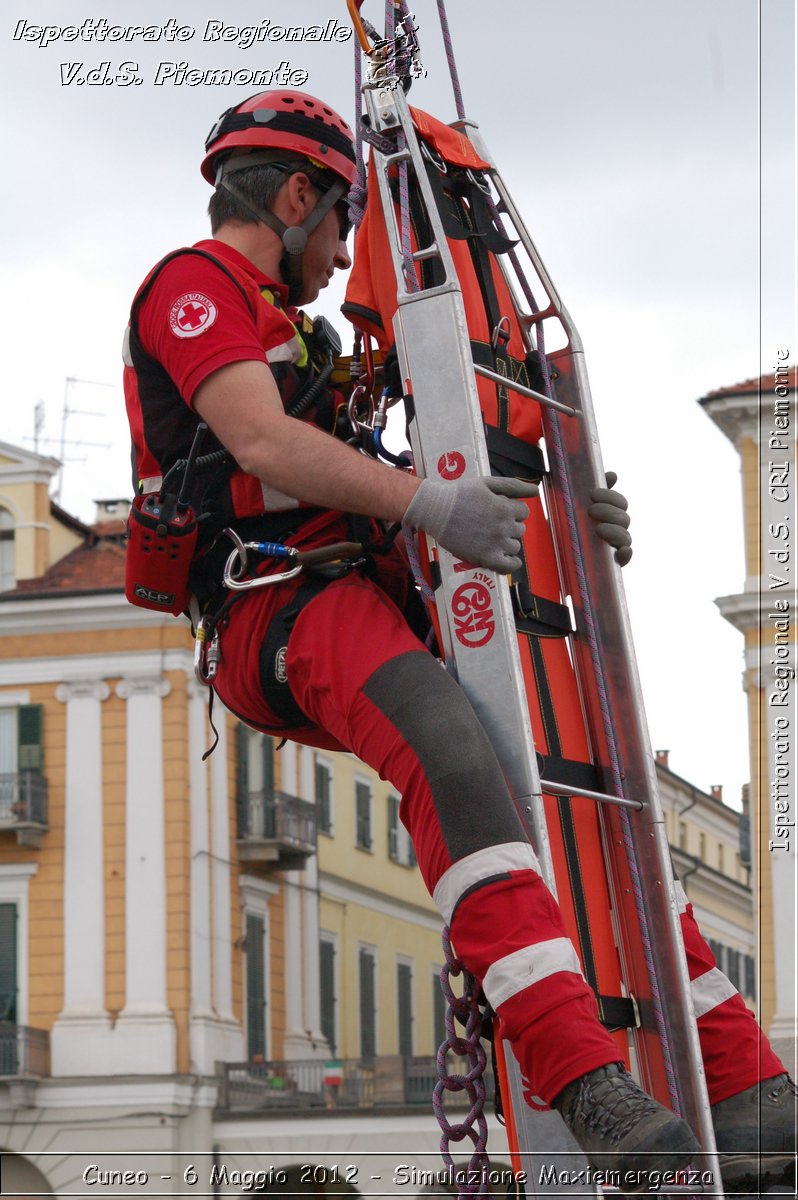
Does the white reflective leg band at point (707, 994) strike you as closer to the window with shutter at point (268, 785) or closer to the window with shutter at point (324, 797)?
the window with shutter at point (268, 785)

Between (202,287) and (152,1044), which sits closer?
(202,287)

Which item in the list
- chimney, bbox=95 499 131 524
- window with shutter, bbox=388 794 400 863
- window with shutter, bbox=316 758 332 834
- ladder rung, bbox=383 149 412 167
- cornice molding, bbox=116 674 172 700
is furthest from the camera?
window with shutter, bbox=388 794 400 863

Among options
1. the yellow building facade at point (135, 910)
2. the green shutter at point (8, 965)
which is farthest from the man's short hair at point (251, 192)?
the green shutter at point (8, 965)

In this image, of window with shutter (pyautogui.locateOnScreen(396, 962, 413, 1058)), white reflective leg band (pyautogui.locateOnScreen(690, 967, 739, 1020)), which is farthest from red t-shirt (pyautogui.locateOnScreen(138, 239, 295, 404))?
window with shutter (pyautogui.locateOnScreen(396, 962, 413, 1058))

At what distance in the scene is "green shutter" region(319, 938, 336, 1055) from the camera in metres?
37.7

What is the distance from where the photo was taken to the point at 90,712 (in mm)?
33281

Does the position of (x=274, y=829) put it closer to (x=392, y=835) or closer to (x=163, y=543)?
(x=392, y=835)

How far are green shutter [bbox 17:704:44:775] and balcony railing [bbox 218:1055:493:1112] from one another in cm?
578

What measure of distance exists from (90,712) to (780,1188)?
29905mm

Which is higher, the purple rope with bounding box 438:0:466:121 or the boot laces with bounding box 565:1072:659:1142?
the purple rope with bounding box 438:0:466:121

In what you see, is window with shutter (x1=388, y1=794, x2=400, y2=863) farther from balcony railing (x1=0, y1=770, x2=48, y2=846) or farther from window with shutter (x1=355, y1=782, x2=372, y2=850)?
balcony railing (x1=0, y1=770, x2=48, y2=846)

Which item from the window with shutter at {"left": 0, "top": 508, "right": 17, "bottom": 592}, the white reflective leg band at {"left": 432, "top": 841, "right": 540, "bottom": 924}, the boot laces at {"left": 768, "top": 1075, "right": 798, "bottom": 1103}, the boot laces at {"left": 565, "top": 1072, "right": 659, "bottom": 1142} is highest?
the window with shutter at {"left": 0, "top": 508, "right": 17, "bottom": 592}

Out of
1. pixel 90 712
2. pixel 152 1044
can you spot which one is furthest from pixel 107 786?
pixel 152 1044

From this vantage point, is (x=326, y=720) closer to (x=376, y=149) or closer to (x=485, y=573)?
(x=485, y=573)
